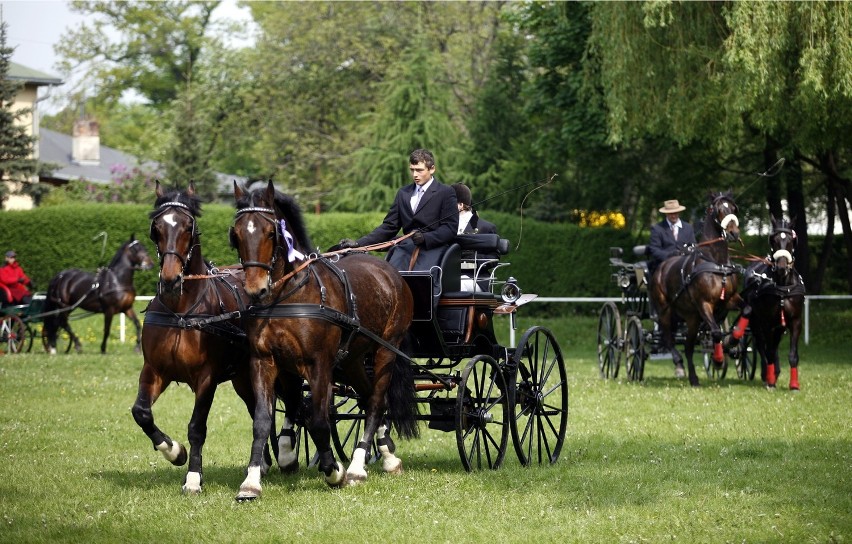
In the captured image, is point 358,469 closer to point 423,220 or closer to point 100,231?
point 423,220

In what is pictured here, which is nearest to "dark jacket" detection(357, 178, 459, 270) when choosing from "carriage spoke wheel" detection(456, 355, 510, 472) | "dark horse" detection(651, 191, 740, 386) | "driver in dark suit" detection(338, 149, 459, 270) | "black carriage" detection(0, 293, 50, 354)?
"driver in dark suit" detection(338, 149, 459, 270)

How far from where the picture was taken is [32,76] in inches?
1772

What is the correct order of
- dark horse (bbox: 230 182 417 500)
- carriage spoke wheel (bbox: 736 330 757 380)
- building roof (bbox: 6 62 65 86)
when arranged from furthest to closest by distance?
building roof (bbox: 6 62 65 86) → carriage spoke wheel (bbox: 736 330 757 380) → dark horse (bbox: 230 182 417 500)

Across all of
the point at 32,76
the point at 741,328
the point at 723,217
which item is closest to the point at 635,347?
the point at 741,328

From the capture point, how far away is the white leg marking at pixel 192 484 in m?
8.15

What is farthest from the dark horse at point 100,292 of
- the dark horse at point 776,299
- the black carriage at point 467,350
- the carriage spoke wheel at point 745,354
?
the black carriage at point 467,350

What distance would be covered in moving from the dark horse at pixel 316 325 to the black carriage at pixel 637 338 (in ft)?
28.3

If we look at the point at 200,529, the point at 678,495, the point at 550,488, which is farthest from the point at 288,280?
the point at 678,495

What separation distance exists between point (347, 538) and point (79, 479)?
3.12 m

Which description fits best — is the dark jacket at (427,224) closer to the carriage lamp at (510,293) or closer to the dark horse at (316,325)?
the dark horse at (316,325)

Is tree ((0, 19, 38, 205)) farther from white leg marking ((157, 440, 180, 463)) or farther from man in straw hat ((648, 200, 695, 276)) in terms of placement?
white leg marking ((157, 440, 180, 463))

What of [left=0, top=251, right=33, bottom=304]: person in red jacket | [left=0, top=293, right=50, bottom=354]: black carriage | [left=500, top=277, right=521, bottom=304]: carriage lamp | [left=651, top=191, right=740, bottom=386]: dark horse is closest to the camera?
[left=500, top=277, right=521, bottom=304]: carriage lamp

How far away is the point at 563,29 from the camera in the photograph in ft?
89.2

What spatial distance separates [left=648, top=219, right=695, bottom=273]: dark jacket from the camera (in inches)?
691
